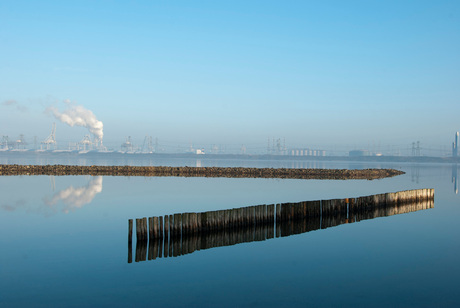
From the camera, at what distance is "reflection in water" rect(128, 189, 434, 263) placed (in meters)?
19.7

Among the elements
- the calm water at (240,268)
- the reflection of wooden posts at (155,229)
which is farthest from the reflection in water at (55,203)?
the reflection of wooden posts at (155,229)

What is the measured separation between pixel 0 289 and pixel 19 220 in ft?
52.9

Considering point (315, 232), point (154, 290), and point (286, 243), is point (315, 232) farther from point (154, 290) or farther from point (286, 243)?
point (154, 290)

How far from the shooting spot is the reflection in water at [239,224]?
775 inches

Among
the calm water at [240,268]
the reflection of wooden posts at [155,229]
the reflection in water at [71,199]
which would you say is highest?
the reflection of wooden posts at [155,229]

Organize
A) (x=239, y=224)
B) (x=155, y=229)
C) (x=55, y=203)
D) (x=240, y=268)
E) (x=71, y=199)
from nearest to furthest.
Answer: (x=240, y=268)
(x=155, y=229)
(x=239, y=224)
(x=55, y=203)
(x=71, y=199)

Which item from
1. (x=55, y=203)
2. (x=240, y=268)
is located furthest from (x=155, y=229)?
(x=55, y=203)

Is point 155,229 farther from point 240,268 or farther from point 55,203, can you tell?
point 55,203

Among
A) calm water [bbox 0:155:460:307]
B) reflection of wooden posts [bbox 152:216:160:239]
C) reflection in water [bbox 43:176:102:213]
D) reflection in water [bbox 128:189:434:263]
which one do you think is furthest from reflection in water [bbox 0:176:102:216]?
reflection in water [bbox 128:189:434:263]

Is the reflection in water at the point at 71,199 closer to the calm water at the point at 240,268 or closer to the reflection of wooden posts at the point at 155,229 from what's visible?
the calm water at the point at 240,268

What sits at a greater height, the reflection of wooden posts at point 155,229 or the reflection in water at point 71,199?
the reflection of wooden posts at point 155,229

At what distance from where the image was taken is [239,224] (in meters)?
23.8

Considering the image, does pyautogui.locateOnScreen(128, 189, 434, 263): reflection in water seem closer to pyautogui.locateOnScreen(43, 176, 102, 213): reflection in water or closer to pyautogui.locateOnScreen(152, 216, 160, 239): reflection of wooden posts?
pyautogui.locateOnScreen(152, 216, 160, 239): reflection of wooden posts

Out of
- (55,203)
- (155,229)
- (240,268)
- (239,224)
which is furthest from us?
(55,203)
